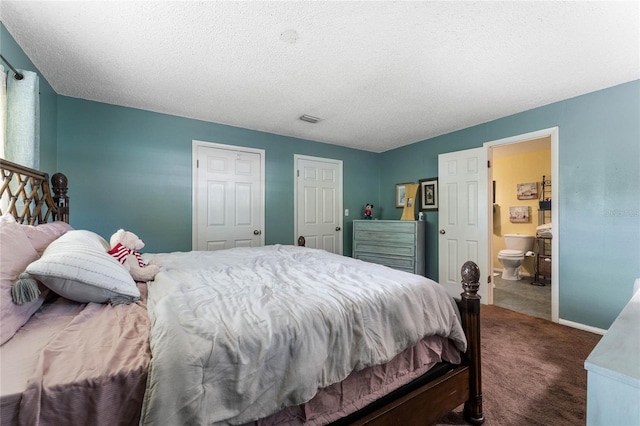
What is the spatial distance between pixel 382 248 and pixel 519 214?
121 inches

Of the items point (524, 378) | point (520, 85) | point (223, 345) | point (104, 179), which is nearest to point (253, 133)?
point (104, 179)

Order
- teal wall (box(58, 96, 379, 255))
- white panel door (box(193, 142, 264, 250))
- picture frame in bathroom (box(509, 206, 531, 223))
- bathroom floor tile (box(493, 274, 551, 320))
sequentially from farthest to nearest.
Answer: picture frame in bathroom (box(509, 206, 531, 223)) → white panel door (box(193, 142, 264, 250)) → bathroom floor tile (box(493, 274, 551, 320)) → teal wall (box(58, 96, 379, 255))

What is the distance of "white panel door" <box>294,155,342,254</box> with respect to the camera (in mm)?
4164

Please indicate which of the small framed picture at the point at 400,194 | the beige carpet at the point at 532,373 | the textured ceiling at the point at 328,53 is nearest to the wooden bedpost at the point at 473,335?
the beige carpet at the point at 532,373

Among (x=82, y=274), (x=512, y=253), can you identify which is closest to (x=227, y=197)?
(x=82, y=274)

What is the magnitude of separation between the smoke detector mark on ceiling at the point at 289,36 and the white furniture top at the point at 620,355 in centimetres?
212

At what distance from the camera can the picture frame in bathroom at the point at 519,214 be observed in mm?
5008

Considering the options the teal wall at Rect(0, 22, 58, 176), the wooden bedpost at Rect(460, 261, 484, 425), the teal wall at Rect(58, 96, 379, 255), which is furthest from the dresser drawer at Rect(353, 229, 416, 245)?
the teal wall at Rect(0, 22, 58, 176)

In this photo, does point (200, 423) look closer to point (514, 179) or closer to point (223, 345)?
point (223, 345)

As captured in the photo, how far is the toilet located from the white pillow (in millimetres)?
5498

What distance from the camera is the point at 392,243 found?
158 inches

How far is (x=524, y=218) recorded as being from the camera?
16.5 feet

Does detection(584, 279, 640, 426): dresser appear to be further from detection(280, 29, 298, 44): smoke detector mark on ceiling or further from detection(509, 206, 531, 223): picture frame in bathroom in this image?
detection(509, 206, 531, 223): picture frame in bathroom

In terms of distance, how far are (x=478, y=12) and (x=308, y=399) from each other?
219 centimetres
